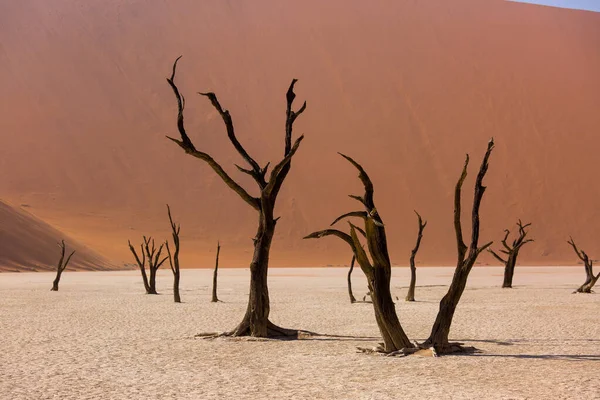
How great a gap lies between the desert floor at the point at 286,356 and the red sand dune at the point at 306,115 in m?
34.7

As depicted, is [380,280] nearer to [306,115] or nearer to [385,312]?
[385,312]

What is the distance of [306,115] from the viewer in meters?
67.3

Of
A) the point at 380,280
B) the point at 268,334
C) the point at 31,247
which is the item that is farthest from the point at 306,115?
the point at 380,280

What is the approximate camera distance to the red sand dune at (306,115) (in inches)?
2287

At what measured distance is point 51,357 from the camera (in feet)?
32.9

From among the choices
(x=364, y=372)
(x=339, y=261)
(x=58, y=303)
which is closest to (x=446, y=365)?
→ (x=364, y=372)

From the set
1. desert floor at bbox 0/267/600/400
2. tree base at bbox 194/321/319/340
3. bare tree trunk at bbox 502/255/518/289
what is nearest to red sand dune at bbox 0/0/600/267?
bare tree trunk at bbox 502/255/518/289

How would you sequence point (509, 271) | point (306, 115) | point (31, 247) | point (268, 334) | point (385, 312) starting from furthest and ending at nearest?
point (306, 115), point (31, 247), point (509, 271), point (268, 334), point (385, 312)

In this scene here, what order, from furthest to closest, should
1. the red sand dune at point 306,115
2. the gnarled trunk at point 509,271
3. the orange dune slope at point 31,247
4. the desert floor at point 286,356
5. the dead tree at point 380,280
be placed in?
1. the red sand dune at point 306,115
2. the orange dune slope at point 31,247
3. the gnarled trunk at point 509,271
4. the dead tree at point 380,280
5. the desert floor at point 286,356

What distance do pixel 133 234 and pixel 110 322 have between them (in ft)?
132

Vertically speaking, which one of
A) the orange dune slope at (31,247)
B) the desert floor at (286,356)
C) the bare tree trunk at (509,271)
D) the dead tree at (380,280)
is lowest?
the desert floor at (286,356)

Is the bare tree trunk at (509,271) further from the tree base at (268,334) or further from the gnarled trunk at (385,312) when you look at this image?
the gnarled trunk at (385,312)

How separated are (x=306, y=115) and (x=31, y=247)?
29.0 metres

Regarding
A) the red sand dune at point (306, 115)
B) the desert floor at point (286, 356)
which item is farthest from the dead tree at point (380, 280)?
the red sand dune at point (306, 115)
